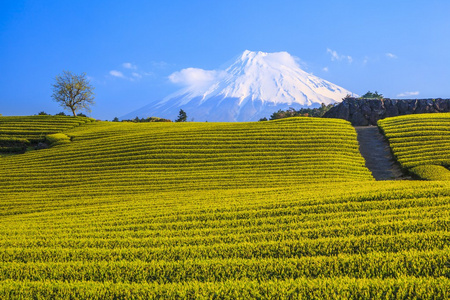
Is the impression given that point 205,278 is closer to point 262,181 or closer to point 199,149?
point 262,181

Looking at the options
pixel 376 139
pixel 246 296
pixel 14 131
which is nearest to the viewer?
pixel 246 296

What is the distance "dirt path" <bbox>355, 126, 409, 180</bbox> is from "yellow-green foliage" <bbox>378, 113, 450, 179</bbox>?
717mm

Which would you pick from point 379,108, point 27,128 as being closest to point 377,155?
point 379,108

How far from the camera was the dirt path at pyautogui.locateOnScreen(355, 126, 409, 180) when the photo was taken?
2391 cm

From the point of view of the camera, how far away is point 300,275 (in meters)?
6.25

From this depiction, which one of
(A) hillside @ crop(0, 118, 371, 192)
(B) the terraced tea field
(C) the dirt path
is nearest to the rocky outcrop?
(C) the dirt path

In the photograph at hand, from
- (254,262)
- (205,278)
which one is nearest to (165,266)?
(205,278)

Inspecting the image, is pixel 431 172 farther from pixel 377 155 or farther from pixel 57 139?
pixel 57 139

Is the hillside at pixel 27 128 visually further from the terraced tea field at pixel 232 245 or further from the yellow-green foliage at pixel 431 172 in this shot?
the yellow-green foliage at pixel 431 172

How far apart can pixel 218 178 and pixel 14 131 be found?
30.4 metres

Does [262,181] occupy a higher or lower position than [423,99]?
lower

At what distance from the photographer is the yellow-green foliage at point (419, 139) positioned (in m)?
23.7

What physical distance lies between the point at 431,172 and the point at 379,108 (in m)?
27.1

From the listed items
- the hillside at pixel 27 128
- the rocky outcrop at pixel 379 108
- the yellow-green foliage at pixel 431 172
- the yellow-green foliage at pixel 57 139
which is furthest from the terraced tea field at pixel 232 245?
the rocky outcrop at pixel 379 108
